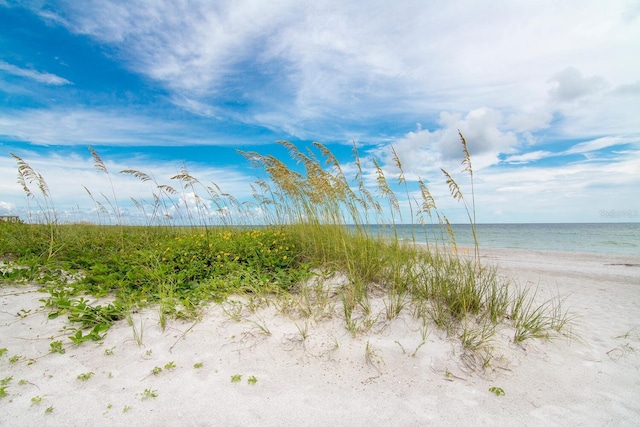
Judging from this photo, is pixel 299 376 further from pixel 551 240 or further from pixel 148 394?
pixel 551 240

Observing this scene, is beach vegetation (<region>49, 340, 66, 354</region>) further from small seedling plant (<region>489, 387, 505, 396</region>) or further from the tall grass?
small seedling plant (<region>489, 387, 505, 396</region>)

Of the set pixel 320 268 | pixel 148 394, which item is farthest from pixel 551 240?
pixel 148 394

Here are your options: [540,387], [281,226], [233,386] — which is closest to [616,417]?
[540,387]

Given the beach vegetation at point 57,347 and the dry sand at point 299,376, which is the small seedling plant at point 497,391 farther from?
the beach vegetation at point 57,347

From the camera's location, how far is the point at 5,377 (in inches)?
109

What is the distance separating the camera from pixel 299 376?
293 centimetres

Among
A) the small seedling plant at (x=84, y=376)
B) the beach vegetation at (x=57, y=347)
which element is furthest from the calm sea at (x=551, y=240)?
the beach vegetation at (x=57, y=347)

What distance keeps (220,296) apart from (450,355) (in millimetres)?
2749

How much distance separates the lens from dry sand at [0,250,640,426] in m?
2.49

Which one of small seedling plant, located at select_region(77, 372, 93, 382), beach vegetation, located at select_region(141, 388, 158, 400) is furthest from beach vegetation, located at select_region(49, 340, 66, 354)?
beach vegetation, located at select_region(141, 388, 158, 400)

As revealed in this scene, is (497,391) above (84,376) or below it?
below

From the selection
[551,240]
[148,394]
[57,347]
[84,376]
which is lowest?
[551,240]

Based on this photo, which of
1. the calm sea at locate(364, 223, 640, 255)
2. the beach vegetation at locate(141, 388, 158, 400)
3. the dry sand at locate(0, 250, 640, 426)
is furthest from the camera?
the calm sea at locate(364, 223, 640, 255)

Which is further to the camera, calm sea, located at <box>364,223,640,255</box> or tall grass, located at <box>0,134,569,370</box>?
calm sea, located at <box>364,223,640,255</box>
